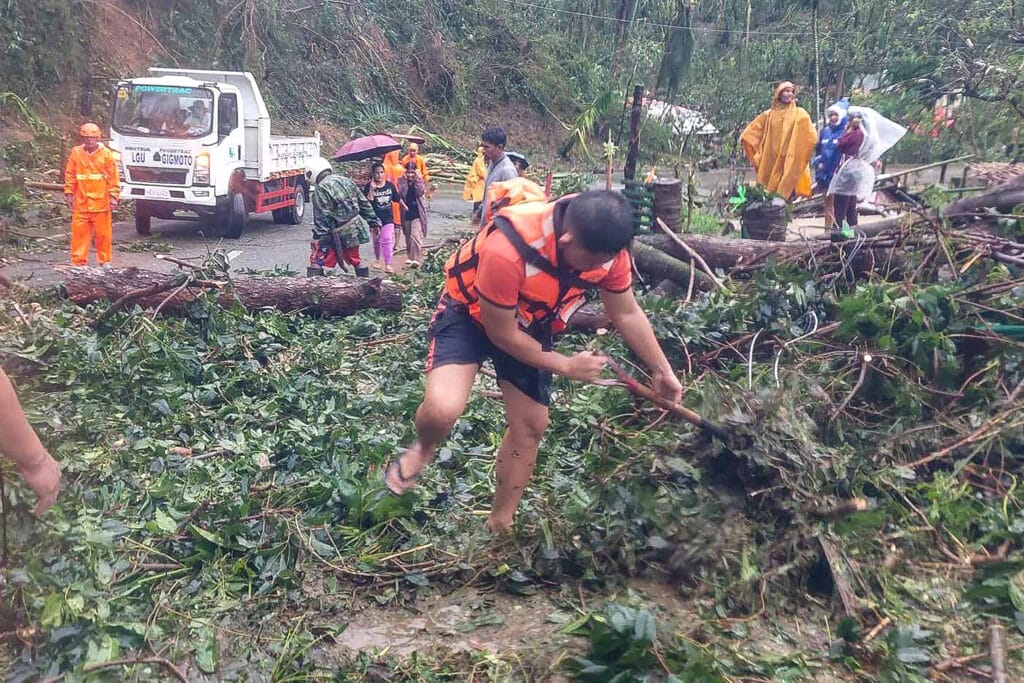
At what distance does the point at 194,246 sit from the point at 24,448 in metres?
11.1

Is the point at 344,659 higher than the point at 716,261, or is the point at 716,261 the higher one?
the point at 716,261

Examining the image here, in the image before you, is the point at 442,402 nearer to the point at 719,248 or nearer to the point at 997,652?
the point at 997,652

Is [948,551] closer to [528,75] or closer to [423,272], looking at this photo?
[423,272]

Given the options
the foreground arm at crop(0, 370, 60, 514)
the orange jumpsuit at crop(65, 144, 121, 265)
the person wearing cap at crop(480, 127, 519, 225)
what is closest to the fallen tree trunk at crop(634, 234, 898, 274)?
the person wearing cap at crop(480, 127, 519, 225)

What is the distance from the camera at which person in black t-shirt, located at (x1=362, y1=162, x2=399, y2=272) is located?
1071cm

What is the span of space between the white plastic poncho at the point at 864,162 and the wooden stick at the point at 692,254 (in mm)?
2685

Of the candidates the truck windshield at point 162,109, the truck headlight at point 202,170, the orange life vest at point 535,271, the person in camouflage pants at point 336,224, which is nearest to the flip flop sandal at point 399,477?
the orange life vest at point 535,271

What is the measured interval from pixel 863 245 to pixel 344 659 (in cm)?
486

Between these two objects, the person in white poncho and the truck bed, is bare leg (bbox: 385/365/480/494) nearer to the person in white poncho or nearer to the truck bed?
the person in white poncho

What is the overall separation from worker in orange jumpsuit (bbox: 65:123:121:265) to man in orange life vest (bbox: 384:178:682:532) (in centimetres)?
806

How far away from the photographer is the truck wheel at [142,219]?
44.0 ft

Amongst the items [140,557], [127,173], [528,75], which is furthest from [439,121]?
[140,557]

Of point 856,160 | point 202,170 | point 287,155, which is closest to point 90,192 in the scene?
point 202,170

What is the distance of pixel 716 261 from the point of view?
25.3ft
